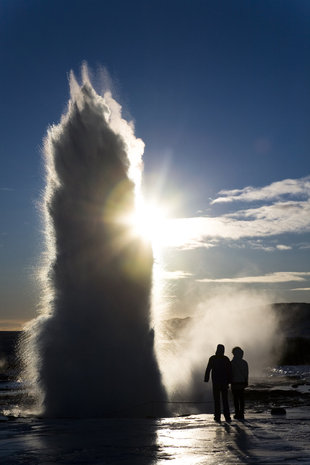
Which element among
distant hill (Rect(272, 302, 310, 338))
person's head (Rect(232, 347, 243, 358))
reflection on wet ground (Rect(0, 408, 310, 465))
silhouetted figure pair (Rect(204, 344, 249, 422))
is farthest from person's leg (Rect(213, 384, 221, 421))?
distant hill (Rect(272, 302, 310, 338))

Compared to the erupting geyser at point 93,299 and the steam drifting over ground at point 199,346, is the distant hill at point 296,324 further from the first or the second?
the erupting geyser at point 93,299

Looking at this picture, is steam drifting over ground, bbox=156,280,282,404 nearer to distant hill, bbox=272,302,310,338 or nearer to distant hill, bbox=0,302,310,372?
distant hill, bbox=0,302,310,372

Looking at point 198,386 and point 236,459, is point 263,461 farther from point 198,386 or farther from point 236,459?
point 198,386

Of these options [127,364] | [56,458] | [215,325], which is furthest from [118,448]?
[215,325]

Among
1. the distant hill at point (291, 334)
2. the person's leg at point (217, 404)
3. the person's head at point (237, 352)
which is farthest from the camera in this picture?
the distant hill at point (291, 334)

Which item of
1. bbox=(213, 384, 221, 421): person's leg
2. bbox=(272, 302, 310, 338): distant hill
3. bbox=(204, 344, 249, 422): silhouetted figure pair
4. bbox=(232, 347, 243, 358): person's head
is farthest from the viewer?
bbox=(272, 302, 310, 338): distant hill

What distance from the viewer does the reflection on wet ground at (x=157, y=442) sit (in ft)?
28.9

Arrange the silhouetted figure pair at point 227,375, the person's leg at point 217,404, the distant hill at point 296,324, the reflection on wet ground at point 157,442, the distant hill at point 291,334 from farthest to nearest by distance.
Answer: the distant hill at point 296,324
the distant hill at point 291,334
the silhouetted figure pair at point 227,375
the person's leg at point 217,404
the reflection on wet ground at point 157,442

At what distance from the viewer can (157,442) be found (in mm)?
10703

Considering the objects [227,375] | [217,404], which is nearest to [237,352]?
[227,375]

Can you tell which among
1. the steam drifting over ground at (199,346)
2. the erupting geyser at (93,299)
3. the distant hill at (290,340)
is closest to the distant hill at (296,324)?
the distant hill at (290,340)

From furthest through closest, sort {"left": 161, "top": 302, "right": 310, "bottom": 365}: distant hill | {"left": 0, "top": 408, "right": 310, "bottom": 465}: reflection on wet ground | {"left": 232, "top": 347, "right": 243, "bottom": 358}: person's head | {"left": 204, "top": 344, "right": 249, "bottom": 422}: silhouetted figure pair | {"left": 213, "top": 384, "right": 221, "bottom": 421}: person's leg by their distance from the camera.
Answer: {"left": 161, "top": 302, "right": 310, "bottom": 365}: distant hill → {"left": 232, "top": 347, "right": 243, "bottom": 358}: person's head → {"left": 204, "top": 344, "right": 249, "bottom": 422}: silhouetted figure pair → {"left": 213, "top": 384, "right": 221, "bottom": 421}: person's leg → {"left": 0, "top": 408, "right": 310, "bottom": 465}: reflection on wet ground

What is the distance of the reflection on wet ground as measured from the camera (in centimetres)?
880

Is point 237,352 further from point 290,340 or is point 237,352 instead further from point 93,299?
point 290,340
